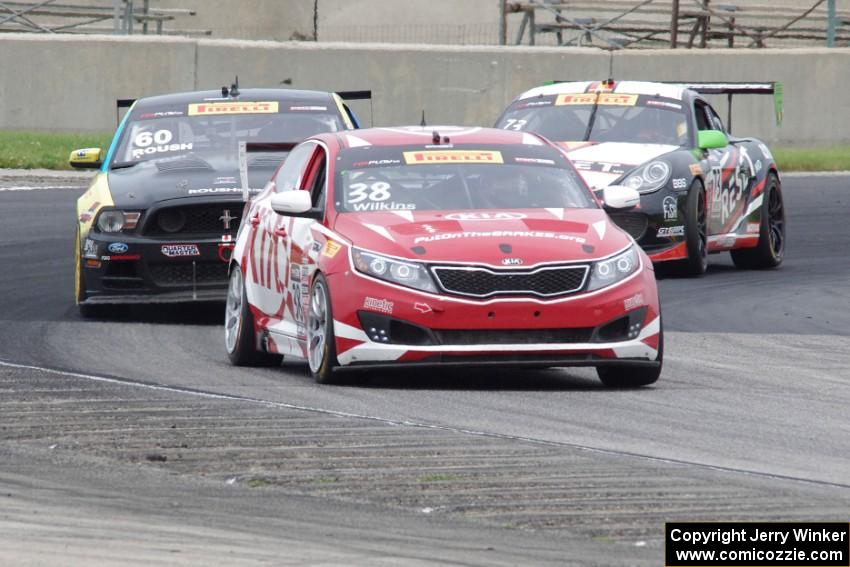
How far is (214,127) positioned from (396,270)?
16.7ft

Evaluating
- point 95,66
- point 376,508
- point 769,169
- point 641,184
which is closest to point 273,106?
point 641,184

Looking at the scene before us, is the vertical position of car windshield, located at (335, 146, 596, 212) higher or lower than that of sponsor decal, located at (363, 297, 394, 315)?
higher

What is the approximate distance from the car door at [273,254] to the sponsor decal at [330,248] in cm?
56

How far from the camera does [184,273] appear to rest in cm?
1349

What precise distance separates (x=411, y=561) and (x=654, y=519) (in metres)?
1.02

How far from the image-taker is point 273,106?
1492cm

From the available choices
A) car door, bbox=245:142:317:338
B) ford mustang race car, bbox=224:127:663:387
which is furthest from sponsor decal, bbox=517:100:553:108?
ford mustang race car, bbox=224:127:663:387

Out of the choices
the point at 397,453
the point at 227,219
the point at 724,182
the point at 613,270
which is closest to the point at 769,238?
A: the point at 724,182

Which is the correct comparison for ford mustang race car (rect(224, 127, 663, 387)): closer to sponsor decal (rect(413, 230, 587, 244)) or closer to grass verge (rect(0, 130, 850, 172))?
sponsor decal (rect(413, 230, 587, 244))

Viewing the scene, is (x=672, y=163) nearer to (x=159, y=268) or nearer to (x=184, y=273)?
(x=184, y=273)

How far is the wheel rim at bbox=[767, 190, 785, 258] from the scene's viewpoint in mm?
17359

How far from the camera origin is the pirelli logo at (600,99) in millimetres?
17078

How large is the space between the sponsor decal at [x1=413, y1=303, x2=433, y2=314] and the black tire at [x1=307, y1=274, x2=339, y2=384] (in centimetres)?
46

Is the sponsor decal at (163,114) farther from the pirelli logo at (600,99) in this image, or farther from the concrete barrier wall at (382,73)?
the concrete barrier wall at (382,73)
